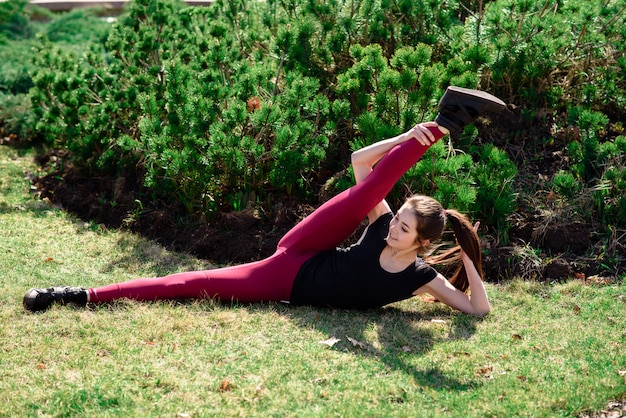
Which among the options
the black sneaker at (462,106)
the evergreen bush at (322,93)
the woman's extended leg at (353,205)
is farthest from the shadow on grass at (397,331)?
the black sneaker at (462,106)

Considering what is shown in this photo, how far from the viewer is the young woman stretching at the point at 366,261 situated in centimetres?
464

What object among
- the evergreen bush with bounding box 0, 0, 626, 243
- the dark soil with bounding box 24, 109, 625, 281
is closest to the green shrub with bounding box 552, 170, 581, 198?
the evergreen bush with bounding box 0, 0, 626, 243

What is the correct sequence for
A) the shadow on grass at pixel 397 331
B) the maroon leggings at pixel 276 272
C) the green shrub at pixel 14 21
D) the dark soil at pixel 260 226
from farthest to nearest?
the green shrub at pixel 14 21 → the dark soil at pixel 260 226 → the maroon leggings at pixel 276 272 → the shadow on grass at pixel 397 331

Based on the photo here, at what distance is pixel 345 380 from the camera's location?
13.1 ft

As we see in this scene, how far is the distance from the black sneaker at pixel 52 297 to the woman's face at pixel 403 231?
1805mm

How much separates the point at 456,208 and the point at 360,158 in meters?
0.86

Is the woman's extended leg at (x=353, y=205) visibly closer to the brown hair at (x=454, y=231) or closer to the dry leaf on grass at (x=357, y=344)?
the brown hair at (x=454, y=231)

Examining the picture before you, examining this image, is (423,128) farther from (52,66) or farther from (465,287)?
(52,66)

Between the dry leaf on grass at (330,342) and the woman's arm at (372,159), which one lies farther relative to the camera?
the woman's arm at (372,159)

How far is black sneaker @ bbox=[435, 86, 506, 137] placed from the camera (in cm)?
458

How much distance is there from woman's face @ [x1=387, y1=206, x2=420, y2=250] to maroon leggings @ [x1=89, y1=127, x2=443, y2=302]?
26 cm

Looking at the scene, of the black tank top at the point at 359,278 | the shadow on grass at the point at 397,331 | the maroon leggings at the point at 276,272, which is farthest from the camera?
the maroon leggings at the point at 276,272

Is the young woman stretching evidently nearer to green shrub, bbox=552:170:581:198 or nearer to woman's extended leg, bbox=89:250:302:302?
woman's extended leg, bbox=89:250:302:302

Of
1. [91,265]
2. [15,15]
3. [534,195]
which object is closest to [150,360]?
[91,265]
